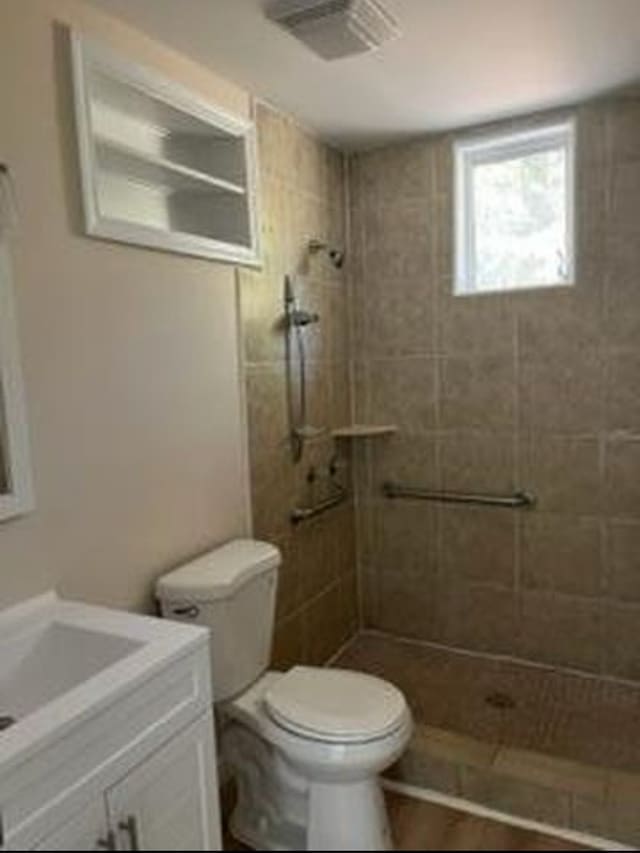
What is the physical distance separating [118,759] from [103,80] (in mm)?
1664

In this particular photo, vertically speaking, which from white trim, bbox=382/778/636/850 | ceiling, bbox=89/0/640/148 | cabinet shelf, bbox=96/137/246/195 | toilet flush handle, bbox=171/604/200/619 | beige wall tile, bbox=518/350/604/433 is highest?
ceiling, bbox=89/0/640/148

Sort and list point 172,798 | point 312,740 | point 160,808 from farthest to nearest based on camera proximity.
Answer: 1. point 312,740
2. point 172,798
3. point 160,808

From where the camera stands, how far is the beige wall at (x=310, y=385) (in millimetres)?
2449

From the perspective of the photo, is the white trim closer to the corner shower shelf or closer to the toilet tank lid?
the toilet tank lid

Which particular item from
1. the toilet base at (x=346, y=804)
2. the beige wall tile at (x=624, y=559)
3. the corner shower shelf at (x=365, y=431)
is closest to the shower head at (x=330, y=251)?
the corner shower shelf at (x=365, y=431)

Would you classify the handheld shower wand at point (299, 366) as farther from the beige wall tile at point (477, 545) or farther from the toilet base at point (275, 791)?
the toilet base at point (275, 791)

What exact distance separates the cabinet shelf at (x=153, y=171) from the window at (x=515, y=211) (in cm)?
104

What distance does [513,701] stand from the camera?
2611 millimetres

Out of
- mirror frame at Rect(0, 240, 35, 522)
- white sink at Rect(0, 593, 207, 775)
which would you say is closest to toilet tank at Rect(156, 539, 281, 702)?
white sink at Rect(0, 593, 207, 775)

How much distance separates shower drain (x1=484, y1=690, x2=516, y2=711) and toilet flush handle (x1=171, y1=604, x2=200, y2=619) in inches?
51.7

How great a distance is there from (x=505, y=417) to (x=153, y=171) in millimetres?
1624

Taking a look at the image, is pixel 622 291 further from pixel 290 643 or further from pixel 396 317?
pixel 290 643

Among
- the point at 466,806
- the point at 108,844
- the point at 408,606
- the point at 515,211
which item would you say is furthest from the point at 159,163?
the point at 408,606

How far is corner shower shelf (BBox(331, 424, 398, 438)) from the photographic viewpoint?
295cm
